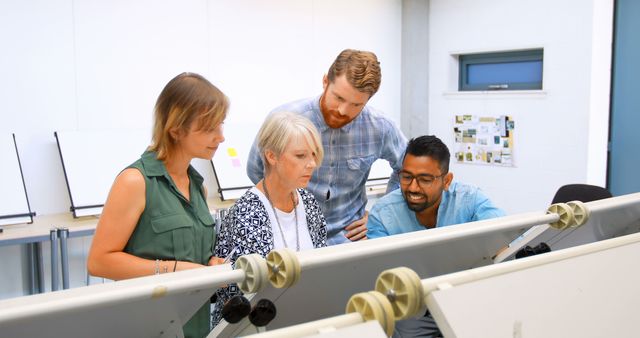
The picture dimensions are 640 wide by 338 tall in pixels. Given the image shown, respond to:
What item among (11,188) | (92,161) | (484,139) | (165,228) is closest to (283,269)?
(165,228)

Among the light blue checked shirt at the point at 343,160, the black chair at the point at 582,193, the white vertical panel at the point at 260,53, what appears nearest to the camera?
the light blue checked shirt at the point at 343,160

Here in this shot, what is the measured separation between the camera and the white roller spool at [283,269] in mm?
961

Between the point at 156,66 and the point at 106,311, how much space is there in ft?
11.0

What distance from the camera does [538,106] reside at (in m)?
4.62

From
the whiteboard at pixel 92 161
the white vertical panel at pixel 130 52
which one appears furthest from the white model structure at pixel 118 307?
the white vertical panel at pixel 130 52

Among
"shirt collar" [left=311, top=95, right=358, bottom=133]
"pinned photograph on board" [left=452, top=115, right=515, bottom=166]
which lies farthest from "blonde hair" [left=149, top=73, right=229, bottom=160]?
"pinned photograph on board" [left=452, top=115, right=515, bottom=166]

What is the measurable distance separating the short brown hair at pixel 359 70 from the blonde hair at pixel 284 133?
0.73ft

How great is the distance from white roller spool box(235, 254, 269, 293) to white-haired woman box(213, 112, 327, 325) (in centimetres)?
77

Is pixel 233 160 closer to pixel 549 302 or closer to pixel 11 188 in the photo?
pixel 11 188

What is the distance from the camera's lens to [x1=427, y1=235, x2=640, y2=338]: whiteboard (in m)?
0.88

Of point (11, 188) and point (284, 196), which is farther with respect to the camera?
point (11, 188)

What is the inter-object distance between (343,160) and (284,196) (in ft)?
1.42

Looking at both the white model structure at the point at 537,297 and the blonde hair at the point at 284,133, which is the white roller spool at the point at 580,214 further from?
the blonde hair at the point at 284,133

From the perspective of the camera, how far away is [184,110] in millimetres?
1590
